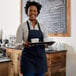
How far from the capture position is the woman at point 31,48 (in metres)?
1.91

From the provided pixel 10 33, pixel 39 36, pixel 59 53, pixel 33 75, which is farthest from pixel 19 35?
pixel 10 33

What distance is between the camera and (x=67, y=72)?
3.20m

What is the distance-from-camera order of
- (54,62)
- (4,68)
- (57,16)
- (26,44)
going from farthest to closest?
(57,16) < (54,62) < (4,68) < (26,44)

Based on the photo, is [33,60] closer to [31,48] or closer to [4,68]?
[31,48]

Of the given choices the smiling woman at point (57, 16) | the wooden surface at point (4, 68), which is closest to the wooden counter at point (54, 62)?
the smiling woman at point (57, 16)

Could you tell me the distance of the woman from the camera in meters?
1.91

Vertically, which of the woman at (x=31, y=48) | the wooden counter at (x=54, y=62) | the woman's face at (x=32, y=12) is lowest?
the wooden counter at (x=54, y=62)

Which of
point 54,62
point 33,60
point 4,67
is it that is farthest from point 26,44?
point 54,62

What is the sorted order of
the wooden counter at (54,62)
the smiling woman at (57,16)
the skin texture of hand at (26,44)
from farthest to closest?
the smiling woman at (57,16) < the wooden counter at (54,62) < the skin texture of hand at (26,44)

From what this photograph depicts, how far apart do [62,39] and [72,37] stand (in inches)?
9.2

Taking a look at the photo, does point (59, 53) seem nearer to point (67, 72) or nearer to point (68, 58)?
point (68, 58)

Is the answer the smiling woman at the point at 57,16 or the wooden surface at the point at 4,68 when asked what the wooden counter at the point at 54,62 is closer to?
the smiling woman at the point at 57,16

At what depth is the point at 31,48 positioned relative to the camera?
1928mm

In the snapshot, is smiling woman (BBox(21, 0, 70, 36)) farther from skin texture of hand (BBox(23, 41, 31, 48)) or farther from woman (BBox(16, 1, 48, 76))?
skin texture of hand (BBox(23, 41, 31, 48))
